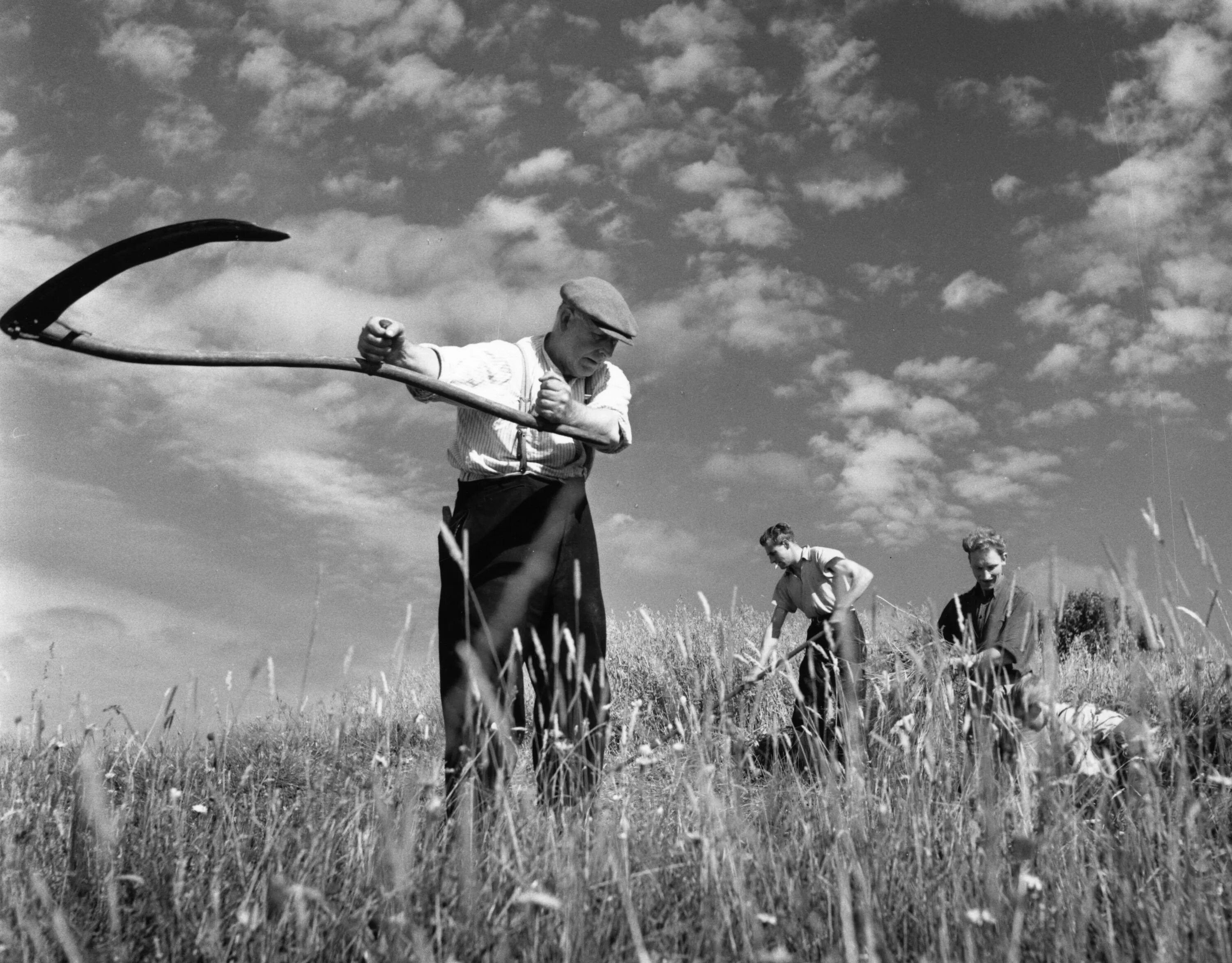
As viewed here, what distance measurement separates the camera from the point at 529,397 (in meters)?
3.56

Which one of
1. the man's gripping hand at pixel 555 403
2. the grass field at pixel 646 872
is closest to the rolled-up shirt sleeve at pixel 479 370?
the man's gripping hand at pixel 555 403

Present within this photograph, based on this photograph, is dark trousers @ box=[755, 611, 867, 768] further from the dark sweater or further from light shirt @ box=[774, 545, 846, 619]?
the dark sweater

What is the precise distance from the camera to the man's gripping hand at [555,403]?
3.19 metres

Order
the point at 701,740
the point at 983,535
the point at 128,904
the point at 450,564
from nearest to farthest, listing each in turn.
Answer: the point at 128,904 < the point at 701,740 < the point at 450,564 < the point at 983,535

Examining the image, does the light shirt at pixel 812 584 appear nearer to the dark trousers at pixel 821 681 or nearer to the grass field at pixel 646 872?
the dark trousers at pixel 821 681

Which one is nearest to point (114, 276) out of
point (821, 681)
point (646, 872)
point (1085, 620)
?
point (646, 872)

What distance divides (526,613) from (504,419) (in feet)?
2.15

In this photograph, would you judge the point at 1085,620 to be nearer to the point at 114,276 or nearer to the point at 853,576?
the point at 853,576

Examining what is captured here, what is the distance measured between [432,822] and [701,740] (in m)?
0.69

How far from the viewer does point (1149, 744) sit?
6.42 feet

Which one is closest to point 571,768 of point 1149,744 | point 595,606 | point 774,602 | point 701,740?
point 701,740

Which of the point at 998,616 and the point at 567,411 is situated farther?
the point at 998,616

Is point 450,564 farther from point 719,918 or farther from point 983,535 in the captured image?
point 983,535

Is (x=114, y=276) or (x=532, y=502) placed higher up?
(x=114, y=276)
